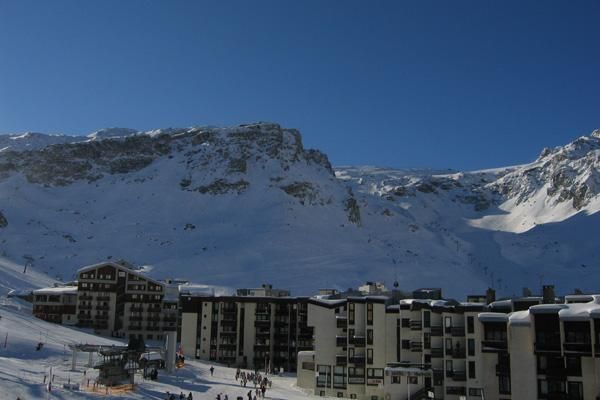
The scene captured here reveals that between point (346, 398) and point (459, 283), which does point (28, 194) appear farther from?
point (346, 398)

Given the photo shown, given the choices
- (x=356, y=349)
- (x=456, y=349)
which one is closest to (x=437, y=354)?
(x=456, y=349)

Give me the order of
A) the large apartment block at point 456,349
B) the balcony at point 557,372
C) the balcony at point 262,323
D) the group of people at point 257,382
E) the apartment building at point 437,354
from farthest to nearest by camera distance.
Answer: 1. the balcony at point 262,323
2. the apartment building at point 437,354
3. the group of people at point 257,382
4. the balcony at point 557,372
5. the large apartment block at point 456,349

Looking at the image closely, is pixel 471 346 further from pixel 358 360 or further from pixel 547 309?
pixel 358 360

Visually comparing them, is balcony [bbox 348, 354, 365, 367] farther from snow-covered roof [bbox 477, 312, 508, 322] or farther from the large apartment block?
snow-covered roof [bbox 477, 312, 508, 322]

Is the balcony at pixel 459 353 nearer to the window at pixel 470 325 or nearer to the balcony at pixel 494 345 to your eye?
the window at pixel 470 325

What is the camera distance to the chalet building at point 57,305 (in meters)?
96.9

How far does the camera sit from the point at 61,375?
5047 cm

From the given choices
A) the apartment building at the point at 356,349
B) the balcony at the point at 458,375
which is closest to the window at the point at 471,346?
the balcony at the point at 458,375

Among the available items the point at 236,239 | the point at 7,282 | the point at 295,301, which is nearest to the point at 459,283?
the point at 236,239

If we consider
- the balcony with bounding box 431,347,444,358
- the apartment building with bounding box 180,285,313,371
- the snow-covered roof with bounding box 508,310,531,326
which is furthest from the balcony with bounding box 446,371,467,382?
the apartment building with bounding box 180,285,313,371

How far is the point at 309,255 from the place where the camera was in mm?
160500

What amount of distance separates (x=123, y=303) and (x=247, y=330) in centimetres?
2358

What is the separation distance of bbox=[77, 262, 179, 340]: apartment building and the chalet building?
105 cm

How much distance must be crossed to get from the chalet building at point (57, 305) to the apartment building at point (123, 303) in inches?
41.2
